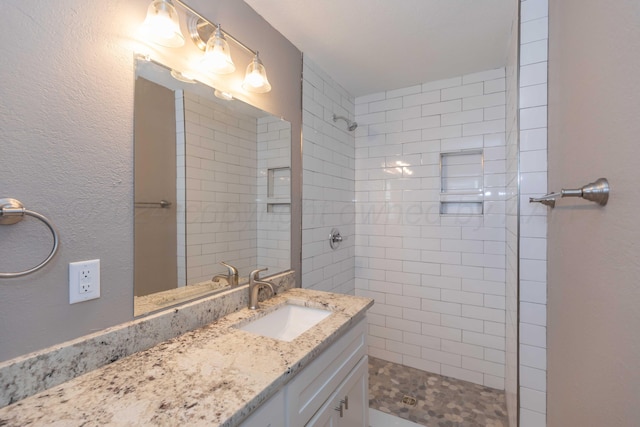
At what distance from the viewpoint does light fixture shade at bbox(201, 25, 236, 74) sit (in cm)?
121

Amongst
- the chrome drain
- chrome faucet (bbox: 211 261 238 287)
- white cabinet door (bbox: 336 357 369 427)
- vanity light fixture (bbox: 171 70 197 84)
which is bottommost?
the chrome drain

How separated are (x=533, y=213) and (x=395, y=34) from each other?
127 cm

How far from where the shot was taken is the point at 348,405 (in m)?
1.28

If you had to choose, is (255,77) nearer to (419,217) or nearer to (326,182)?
(326,182)

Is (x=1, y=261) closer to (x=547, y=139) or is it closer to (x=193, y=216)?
(x=193, y=216)

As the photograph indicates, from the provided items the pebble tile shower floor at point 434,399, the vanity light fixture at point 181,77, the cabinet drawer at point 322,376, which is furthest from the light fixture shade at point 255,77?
the pebble tile shower floor at point 434,399

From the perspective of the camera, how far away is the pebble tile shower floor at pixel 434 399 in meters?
1.84

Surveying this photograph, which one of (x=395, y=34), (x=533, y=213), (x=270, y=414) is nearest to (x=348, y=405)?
(x=270, y=414)

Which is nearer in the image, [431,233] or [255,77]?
[255,77]

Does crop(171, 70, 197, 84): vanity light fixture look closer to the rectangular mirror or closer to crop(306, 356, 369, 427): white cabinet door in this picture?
the rectangular mirror

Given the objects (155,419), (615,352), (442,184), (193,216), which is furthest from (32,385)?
(442,184)

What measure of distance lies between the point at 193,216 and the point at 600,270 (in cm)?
140

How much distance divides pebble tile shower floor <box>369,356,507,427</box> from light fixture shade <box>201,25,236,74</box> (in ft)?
7.39

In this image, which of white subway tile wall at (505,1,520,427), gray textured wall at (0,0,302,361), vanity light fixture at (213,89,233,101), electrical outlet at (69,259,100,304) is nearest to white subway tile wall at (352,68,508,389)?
white subway tile wall at (505,1,520,427)
